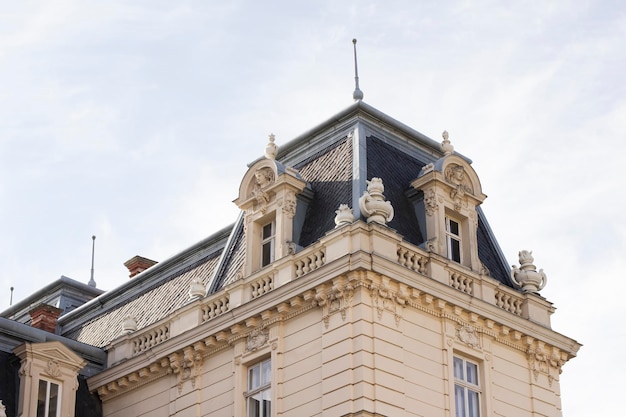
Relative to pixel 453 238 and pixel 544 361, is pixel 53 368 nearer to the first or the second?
pixel 453 238

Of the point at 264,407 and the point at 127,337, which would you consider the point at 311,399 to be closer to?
the point at 264,407

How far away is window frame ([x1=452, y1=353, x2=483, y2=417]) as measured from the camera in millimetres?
29438

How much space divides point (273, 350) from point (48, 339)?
7.63 metres

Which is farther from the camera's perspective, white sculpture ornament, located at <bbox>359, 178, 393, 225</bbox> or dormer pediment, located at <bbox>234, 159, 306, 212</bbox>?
dormer pediment, located at <bbox>234, 159, 306, 212</bbox>

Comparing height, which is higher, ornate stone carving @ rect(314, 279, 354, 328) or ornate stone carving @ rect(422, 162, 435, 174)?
ornate stone carving @ rect(422, 162, 435, 174)

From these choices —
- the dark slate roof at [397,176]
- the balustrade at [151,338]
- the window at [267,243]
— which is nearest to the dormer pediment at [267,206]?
the window at [267,243]

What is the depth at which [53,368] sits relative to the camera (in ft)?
106

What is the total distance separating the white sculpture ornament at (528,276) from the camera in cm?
3225

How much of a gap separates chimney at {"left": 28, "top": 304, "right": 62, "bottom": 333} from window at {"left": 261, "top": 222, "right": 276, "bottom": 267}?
8.75 m

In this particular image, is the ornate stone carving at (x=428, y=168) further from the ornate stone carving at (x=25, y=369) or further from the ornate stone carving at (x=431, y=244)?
the ornate stone carving at (x=25, y=369)

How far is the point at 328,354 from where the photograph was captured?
28172mm

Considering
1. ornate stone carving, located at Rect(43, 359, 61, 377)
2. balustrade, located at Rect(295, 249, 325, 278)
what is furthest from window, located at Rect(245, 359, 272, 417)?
ornate stone carving, located at Rect(43, 359, 61, 377)

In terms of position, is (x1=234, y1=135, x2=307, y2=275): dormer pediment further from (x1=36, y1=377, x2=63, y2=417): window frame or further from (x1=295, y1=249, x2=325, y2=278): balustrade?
(x1=36, y1=377, x2=63, y2=417): window frame

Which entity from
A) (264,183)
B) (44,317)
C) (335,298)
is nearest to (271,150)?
(264,183)
